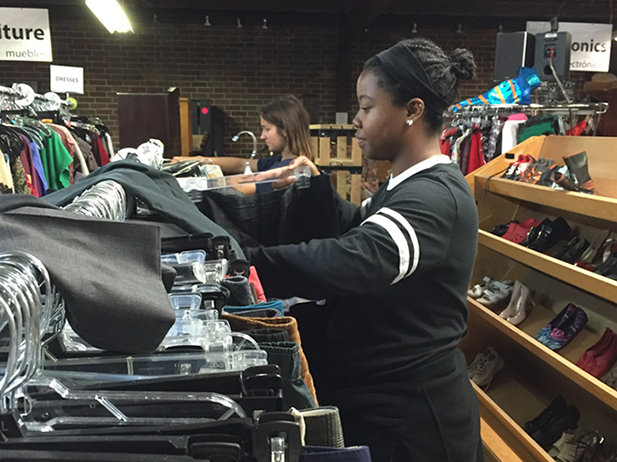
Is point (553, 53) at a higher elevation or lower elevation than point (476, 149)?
higher

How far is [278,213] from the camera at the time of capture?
165 centimetres

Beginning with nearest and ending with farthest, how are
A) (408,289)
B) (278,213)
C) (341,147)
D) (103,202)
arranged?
(103,202) → (408,289) → (278,213) → (341,147)

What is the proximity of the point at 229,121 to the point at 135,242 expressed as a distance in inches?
281

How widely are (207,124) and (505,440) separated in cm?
557

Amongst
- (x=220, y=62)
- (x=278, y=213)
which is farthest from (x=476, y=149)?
(x=220, y=62)

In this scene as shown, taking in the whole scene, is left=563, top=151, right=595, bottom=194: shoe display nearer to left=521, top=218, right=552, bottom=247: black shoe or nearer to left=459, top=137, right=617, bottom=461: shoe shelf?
left=459, top=137, right=617, bottom=461: shoe shelf

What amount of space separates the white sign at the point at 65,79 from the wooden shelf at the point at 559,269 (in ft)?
14.1

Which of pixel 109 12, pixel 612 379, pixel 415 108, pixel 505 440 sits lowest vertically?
pixel 505 440

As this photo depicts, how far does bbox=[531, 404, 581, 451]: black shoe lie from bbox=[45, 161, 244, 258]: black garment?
1.81 meters

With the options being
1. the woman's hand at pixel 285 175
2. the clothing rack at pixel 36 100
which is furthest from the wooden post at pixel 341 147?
the woman's hand at pixel 285 175

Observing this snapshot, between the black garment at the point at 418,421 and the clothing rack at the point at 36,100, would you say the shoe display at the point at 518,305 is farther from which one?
the clothing rack at the point at 36,100

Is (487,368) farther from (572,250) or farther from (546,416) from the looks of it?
(572,250)

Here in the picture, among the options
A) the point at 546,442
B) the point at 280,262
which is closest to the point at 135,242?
the point at 280,262

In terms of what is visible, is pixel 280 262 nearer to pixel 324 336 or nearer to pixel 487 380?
pixel 324 336
